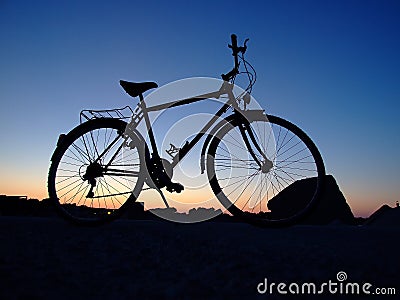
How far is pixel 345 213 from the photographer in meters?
35.0

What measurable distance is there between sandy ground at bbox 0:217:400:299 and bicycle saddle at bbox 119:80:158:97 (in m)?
1.63

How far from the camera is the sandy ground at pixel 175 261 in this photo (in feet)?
6.51

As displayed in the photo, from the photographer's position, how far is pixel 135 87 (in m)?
4.25

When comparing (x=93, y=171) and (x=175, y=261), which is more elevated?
(x=93, y=171)

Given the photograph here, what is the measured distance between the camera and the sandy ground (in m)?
1.99

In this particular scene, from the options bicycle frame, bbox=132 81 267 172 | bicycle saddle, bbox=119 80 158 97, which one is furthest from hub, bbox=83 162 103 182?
bicycle saddle, bbox=119 80 158 97

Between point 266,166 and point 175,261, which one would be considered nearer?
point 175,261

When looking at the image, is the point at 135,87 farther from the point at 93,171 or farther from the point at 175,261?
the point at 175,261

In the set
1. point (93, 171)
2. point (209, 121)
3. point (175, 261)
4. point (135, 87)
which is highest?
point (135, 87)

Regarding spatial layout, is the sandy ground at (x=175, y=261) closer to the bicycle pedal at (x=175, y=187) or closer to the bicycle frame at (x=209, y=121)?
the bicycle pedal at (x=175, y=187)

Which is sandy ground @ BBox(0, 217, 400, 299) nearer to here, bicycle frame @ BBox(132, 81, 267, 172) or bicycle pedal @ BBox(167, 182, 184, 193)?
bicycle pedal @ BBox(167, 182, 184, 193)

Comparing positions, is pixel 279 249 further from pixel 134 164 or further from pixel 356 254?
pixel 134 164

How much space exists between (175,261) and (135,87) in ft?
7.83

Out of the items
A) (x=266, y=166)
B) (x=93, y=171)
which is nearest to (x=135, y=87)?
(x=93, y=171)
